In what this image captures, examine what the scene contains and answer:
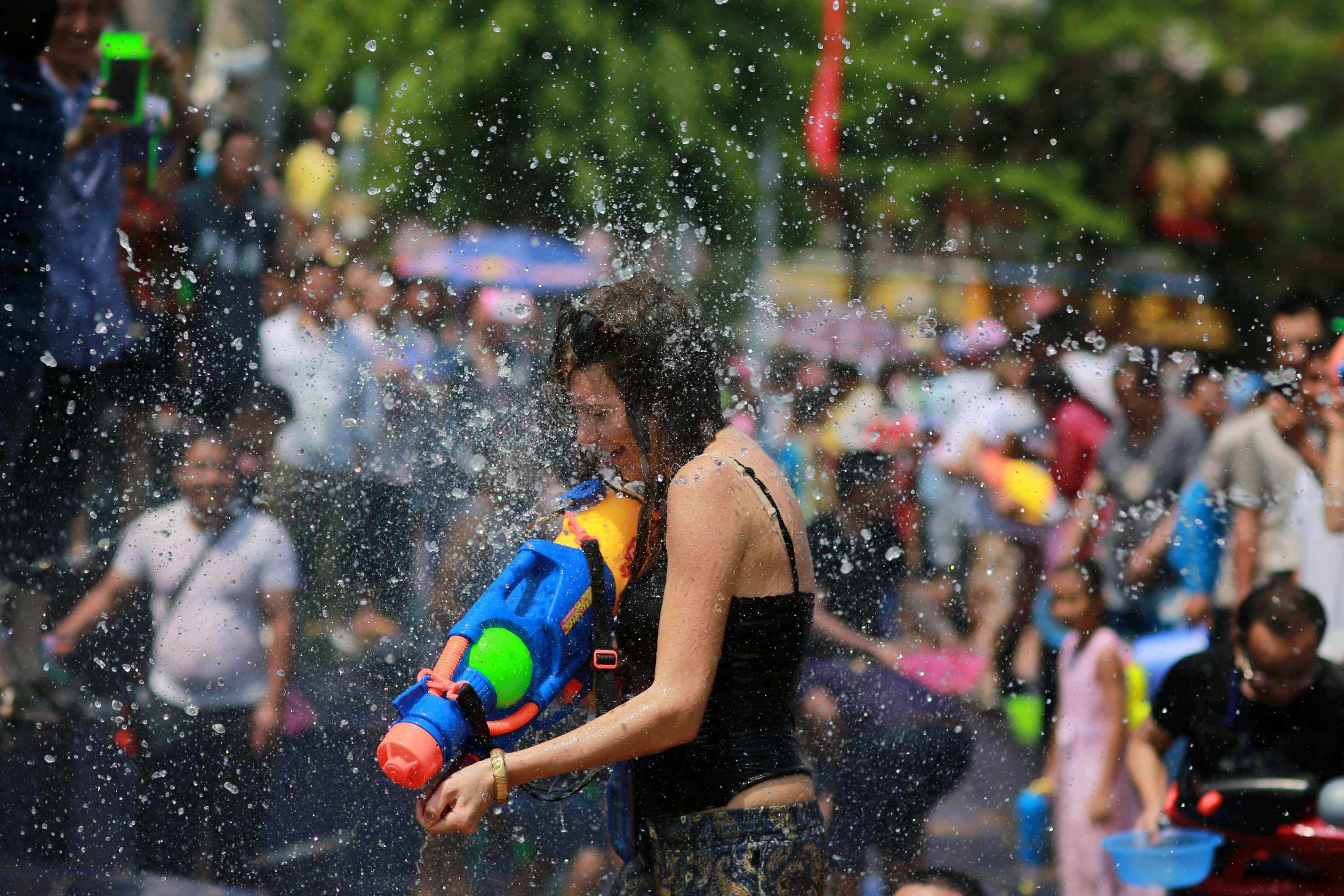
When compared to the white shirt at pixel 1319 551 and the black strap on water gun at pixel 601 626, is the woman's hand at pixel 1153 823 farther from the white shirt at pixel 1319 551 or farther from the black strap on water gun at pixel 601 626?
the black strap on water gun at pixel 601 626

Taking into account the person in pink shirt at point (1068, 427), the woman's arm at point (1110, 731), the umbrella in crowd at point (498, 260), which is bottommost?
the woman's arm at point (1110, 731)

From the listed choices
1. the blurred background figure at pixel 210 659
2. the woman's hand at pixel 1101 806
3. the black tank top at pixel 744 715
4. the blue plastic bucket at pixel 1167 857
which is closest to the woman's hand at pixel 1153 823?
the blue plastic bucket at pixel 1167 857

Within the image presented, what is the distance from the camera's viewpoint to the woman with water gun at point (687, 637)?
220 centimetres

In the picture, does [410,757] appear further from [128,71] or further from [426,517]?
[128,71]

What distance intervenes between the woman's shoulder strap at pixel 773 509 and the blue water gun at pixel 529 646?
0.25 meters

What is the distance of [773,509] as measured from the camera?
2.30m

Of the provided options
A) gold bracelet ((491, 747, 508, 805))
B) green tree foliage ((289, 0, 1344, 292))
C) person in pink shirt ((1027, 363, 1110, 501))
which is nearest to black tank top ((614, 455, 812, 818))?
gold bracelet ((491, 747, 508, 805))

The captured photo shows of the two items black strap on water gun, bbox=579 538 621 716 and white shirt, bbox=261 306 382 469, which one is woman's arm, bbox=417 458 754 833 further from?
white shirt, bbox=261 306 382 469

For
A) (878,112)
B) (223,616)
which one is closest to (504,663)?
(223,616)

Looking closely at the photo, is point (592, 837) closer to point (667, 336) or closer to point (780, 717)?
point (780, 717)

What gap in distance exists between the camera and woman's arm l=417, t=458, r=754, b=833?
218 cm

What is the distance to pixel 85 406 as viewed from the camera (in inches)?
193

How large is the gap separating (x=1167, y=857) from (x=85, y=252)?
411 cm

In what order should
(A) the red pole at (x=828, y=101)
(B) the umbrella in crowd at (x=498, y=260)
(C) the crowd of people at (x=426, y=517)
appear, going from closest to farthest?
(C) the crowd of people at (x=426, y=517) → (B) the umbrella in crowd at (x=498, y=260) → (A) the red pole at (x=828, y=101)
